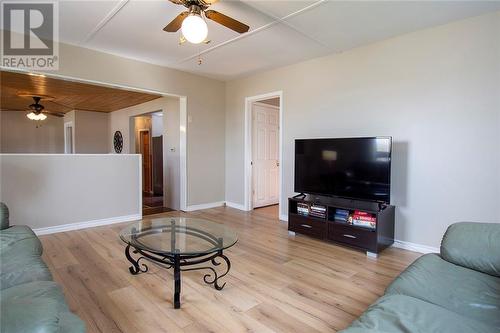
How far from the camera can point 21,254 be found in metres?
1.90

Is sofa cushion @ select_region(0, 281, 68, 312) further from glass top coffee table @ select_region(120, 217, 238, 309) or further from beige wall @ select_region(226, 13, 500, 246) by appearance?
beige wall @ select_region(226, 13, 500, 246)

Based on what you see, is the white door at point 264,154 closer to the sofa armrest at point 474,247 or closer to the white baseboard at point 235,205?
the white baseboard at point 235,205

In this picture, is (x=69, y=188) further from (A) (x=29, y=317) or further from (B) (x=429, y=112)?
(B) (x=429, y=112)

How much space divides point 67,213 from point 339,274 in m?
3.76

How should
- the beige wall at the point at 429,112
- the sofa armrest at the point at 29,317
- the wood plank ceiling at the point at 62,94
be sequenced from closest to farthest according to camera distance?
the sofa armrest at the point at 29,317, the beige wall at the point at 429,112, the wood plank ceiling at the point at 62,94

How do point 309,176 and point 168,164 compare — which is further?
point 168,164

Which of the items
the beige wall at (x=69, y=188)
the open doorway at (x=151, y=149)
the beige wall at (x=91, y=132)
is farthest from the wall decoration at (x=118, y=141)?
the beige wall at (x=69, y=188)

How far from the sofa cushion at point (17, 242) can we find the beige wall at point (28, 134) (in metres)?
8.60

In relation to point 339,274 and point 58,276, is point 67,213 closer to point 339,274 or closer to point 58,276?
point 58,276

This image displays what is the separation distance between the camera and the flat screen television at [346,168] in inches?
125

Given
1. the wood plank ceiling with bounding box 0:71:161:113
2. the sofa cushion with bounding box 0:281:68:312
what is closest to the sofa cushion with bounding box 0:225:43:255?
the sofa cushion with bounding box 0:281:68:312

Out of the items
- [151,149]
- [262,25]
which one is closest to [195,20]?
[262,25]

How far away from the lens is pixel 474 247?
1.86 m

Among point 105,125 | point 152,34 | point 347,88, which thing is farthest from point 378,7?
point 105,125
